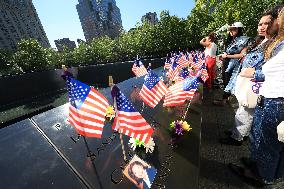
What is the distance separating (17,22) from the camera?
330 feet

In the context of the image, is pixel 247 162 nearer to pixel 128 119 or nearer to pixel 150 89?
pixel 150 89

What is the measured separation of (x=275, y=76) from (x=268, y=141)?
893 millimetres

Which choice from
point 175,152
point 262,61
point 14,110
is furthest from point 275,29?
point 14,110

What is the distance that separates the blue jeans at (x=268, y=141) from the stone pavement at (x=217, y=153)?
46 centimetres

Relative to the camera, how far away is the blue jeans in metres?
2.64

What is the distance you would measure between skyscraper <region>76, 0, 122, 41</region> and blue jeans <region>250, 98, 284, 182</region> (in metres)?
185

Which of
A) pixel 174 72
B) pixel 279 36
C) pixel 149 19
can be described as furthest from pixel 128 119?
pixel 149 19

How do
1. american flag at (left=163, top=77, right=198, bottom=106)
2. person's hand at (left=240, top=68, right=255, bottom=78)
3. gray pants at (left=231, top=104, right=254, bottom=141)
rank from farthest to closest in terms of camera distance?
american flag at (left=163, top=77, right=198, bottom=106)
gray pants at (left=231, top=104, right=254, bottom=141)
person's hand at (left=240, top=68, right=255, bottom=78)

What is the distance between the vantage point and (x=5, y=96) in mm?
10367

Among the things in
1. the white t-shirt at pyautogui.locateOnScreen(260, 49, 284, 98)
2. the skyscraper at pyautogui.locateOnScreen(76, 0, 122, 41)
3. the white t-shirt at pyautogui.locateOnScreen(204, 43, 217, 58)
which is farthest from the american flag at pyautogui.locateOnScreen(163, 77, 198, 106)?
the skyscraper at pyautogui.locateOnScreen(76, 0, 122, 41)

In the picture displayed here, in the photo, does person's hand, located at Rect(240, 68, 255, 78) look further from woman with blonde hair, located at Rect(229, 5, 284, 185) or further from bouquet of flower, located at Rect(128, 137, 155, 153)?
bouquet of flower, located at Rect(128, 137, 155, 153)

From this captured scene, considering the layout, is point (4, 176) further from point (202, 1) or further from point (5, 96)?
point (202, 1)

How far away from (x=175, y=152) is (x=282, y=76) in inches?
73.9

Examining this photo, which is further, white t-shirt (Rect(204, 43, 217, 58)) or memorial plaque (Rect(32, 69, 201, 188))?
white t-shirt (Rect(204, 43, 217, 58))
